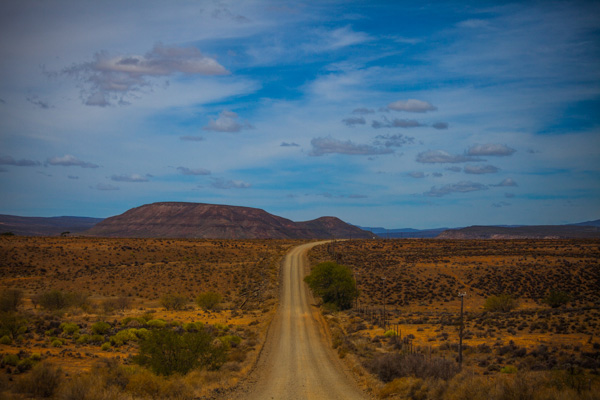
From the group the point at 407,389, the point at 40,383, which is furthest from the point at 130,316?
the point at 407,389

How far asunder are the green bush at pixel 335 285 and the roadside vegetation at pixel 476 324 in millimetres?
1356

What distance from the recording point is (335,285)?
49.0m

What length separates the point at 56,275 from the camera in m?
65.8

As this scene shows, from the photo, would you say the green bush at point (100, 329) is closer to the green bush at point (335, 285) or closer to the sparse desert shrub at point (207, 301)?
the sparse desert shrub at point (207, 301)

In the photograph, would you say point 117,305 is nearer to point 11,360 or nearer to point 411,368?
point 11,360

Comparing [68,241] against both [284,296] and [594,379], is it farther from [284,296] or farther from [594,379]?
[594,379]

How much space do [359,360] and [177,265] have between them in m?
57.8

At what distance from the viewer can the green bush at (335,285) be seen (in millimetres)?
48844

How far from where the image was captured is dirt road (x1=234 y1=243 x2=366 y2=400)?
62.6 ft

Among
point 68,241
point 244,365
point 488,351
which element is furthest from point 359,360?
point 68,241

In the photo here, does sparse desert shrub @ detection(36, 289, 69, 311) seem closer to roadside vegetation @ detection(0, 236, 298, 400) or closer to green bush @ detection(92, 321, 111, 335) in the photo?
roadside vegetation @ detection(0, 236, 298, 400)

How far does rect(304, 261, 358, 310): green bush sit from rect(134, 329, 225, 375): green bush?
94.2 feet

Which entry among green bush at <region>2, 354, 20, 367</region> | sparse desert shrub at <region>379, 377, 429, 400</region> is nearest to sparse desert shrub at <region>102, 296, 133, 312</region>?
green bush at <region>2, 354, 20, 367</region>

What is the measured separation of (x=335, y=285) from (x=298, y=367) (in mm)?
25538
